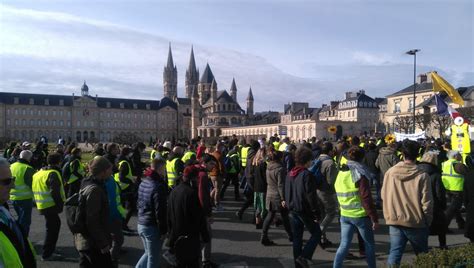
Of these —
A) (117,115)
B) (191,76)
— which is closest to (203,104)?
(191,76)

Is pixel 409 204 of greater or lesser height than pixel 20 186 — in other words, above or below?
above

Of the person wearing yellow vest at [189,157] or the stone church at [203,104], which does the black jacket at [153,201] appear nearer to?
the person wearing yellow vest at [189,157]

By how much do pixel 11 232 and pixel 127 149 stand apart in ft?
24.0

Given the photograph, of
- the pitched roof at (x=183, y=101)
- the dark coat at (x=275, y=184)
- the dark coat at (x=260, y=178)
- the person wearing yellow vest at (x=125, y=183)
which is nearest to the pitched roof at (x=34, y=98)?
the pitched roof at (x=183, y=101)

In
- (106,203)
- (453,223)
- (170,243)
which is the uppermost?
(106,203)

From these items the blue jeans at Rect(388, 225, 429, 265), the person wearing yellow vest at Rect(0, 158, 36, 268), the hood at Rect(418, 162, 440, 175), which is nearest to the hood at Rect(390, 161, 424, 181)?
the blue jeans at Rect(388, 225, 429, 265)

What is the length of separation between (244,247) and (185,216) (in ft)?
11.1

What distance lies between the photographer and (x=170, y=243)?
5.16m

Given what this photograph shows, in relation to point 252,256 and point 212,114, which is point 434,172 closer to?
point 252,256

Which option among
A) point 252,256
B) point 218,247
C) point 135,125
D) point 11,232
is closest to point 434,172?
point 252,256

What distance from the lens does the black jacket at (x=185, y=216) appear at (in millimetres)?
5070

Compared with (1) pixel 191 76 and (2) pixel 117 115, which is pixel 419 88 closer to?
(2) pixel 117 115

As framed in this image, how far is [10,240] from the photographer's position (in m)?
2.56

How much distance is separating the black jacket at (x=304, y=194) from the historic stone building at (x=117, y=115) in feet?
359
